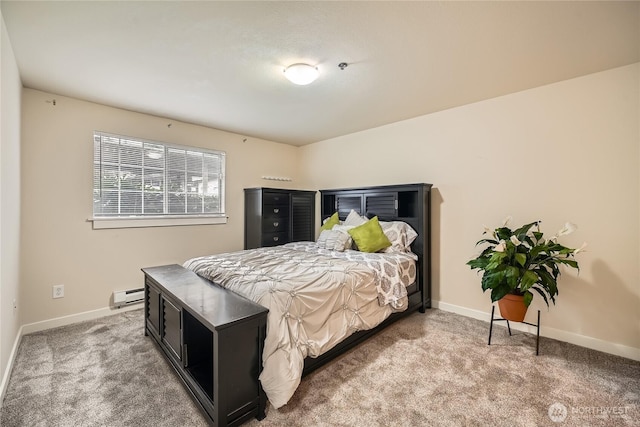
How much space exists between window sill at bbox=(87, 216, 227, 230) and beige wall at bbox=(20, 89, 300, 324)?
0.21 feet

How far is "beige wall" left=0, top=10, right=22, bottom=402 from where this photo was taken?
174cm

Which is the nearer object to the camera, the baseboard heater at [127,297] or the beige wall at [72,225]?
the beige wall at [72,225]

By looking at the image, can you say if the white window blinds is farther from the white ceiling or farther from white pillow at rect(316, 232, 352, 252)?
white pillow at rect(316, 232, 352, 252)

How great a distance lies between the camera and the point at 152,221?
135 inches

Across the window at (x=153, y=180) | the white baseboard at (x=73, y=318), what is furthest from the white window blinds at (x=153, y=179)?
the white baseboard at (x=73, y=318)

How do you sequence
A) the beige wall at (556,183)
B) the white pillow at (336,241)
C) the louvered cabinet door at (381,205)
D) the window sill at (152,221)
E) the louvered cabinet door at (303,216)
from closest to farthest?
1. the beige wall at (556,183)
2. the window sill at (152,221)
3. the white pillow at (336,241)
4. the louvered cabinet door at (381,205)
5. the louvered cabinet door at (303,216)

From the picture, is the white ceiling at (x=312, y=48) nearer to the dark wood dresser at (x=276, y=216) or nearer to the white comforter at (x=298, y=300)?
the dark wood dresser at (x=276, y=216)

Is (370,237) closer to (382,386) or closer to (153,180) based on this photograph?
(382,386)

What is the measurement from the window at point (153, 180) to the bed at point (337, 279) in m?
1.22

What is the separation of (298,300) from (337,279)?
447 millimetres

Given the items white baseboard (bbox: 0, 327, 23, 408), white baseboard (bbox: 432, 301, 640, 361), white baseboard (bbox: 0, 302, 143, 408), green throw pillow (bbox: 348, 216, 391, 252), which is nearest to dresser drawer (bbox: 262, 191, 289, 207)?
green throw pillow (bbox: 348, 216, 391, 252)

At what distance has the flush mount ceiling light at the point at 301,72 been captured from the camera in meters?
2.20

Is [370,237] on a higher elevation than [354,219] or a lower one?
lower

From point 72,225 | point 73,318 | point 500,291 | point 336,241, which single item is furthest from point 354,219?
point 73,318
